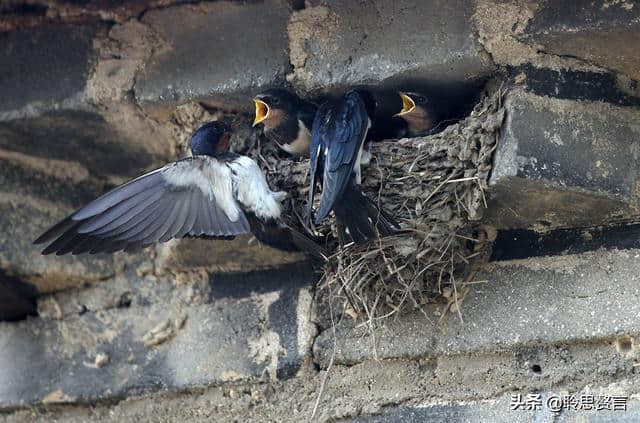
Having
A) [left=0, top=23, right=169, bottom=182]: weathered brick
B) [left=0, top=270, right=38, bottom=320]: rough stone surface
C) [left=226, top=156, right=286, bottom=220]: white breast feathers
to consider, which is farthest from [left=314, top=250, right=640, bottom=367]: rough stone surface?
[left=0, top=270, right=38, bottom=320]: rough stone surface

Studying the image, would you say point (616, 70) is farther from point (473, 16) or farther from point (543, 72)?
point (473, 16)

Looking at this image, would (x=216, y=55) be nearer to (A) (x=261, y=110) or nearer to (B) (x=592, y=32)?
(A) (x=261, y=110)

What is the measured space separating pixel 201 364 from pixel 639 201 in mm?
1378

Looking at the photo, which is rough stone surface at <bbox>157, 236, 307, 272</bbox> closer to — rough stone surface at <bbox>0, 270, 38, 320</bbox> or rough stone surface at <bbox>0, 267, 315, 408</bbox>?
rough stone surface at <bbox>0, 267, 315, 408</bbox>

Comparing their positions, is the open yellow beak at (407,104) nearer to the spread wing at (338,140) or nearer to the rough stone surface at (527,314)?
the spread wing at (338,140)

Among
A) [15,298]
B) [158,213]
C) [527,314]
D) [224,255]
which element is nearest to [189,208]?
[158,213]

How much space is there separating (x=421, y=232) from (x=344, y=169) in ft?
0.97

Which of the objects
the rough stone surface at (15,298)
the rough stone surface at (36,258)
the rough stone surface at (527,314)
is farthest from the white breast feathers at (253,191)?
the rough stone surface at (15,298)

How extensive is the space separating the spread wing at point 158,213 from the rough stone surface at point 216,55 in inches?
8.8

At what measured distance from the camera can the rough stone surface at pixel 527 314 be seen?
135 inches

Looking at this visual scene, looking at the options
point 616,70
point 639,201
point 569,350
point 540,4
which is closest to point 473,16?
point 540,4

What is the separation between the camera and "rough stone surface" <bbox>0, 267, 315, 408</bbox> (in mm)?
3875

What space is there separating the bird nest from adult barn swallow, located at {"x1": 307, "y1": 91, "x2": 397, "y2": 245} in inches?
1.9

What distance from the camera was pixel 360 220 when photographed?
3668 mm
